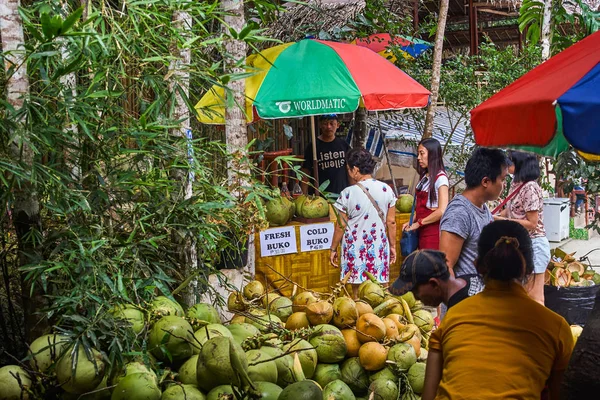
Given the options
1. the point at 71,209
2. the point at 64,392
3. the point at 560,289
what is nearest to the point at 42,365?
the point at 64,392

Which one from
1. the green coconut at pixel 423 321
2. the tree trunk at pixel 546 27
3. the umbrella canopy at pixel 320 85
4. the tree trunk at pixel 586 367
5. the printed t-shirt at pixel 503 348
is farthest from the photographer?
the tree trunk at pixel 546 27

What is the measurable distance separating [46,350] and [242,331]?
38.4 inches

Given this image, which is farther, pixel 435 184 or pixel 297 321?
pixel 435 184

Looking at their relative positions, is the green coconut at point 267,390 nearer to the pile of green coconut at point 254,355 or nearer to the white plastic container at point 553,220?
the pile of green coconut at point 254,355

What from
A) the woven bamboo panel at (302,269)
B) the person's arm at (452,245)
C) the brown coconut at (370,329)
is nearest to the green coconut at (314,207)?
the woven bamboo panel at (302,269)

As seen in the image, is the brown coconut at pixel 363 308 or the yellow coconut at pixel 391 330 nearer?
the yellow coconut at pixel 391 330

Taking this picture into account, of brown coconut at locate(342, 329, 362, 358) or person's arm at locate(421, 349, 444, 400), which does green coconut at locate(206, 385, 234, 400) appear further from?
brown coconut at locate(342, 329, 362, 358)

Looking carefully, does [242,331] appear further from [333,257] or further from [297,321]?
[333,257]

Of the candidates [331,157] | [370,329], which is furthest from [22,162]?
[331,157]

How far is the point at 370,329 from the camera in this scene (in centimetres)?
386

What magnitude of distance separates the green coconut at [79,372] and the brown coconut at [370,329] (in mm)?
1543

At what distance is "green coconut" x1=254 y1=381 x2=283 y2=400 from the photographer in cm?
290

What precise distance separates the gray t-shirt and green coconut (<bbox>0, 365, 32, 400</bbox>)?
246 cm

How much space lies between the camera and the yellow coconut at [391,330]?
3896 millimetres
